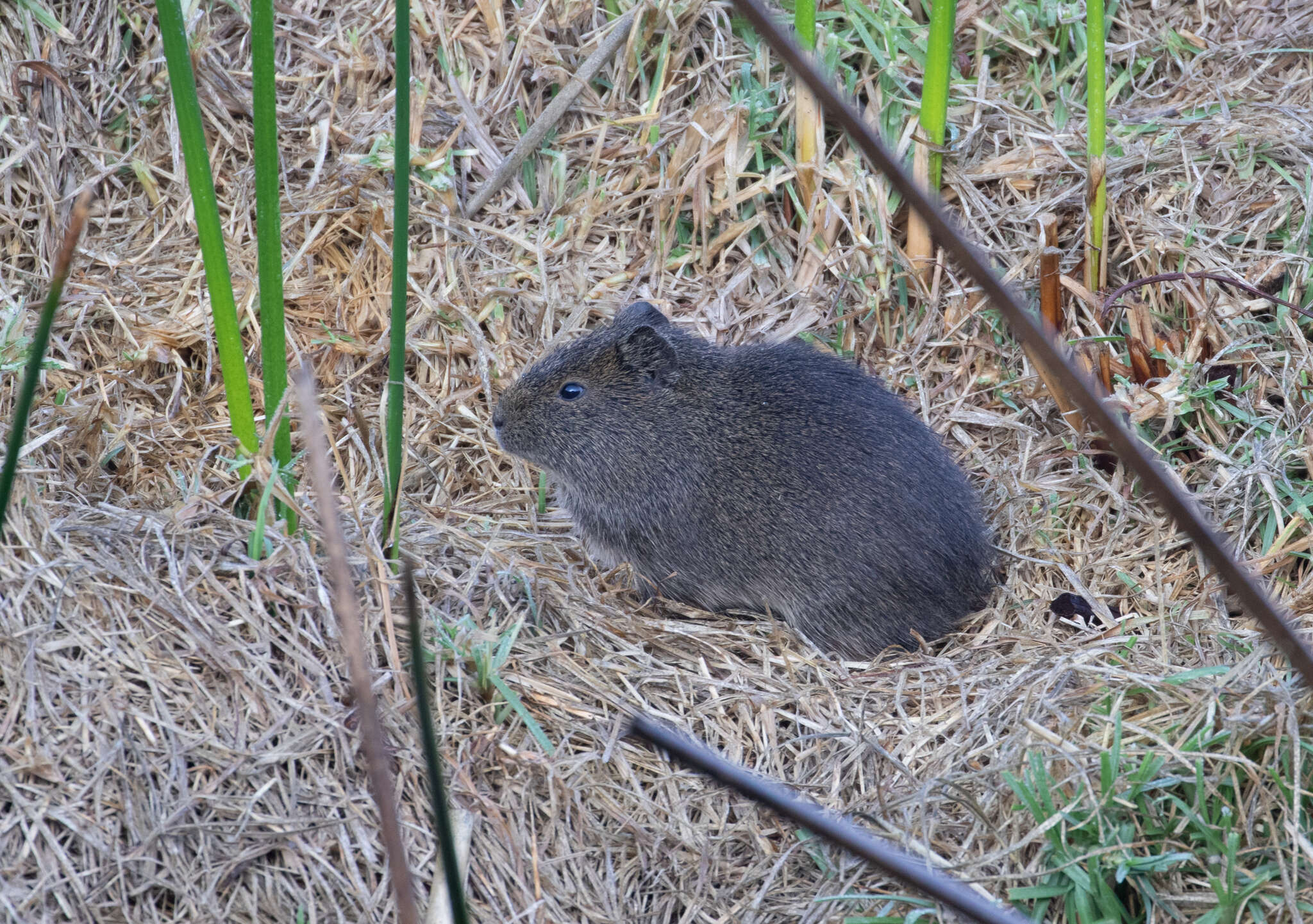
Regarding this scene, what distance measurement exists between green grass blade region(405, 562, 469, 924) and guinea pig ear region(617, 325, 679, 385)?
3420 millimetres

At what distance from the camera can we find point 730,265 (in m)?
5.13

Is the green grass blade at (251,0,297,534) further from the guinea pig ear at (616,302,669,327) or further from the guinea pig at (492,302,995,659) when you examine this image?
the guinea pig ear at (616,302,669,327)

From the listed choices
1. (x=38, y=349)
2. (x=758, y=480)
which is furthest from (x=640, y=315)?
(x=38, y=349)

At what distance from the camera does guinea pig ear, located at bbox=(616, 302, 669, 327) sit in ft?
15.0

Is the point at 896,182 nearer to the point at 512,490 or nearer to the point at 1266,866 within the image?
the point at 1266,866

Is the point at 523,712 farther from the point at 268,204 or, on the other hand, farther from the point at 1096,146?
the point at 1096,146

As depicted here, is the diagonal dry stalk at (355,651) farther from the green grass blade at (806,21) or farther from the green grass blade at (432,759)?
the green grass blade at (806,21)

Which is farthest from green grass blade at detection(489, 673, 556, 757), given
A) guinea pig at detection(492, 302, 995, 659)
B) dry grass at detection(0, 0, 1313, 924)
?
guinea pig at detection(492, 302, 995, 659)

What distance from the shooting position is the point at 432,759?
3.13 ft

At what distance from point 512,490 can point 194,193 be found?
2.06 meters

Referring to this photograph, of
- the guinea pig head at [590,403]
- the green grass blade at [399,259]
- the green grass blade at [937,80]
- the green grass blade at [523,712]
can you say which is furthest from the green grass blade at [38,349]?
the green grass blade at [937,80]

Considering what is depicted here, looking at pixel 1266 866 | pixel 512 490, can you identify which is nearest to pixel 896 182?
pixel 1266 866

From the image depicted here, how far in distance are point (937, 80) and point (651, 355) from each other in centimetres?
157

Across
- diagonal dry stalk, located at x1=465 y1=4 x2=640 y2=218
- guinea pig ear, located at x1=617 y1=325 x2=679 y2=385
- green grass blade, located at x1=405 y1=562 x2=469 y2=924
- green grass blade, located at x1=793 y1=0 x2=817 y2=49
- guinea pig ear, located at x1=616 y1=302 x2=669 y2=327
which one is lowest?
guinea pig ear, located at x1=617 y1=325 x2=679 y2=385
